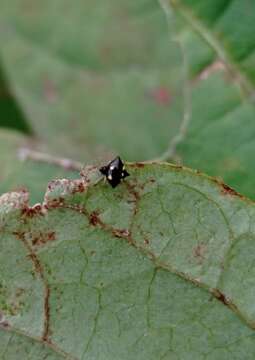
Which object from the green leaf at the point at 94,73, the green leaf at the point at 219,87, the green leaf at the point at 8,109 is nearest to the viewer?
the green leaf at the point at 219,87

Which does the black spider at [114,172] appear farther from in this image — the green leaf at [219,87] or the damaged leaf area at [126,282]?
the green leaf at [219,87]

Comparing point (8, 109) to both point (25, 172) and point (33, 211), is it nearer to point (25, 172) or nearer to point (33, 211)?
point (25, 172)

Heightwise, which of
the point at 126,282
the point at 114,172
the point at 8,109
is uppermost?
the point at 8,109

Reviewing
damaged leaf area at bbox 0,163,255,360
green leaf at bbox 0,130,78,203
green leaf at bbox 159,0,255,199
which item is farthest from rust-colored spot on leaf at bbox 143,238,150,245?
green leaf at bbox 0,130,78,203

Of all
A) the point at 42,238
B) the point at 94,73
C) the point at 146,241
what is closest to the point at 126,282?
the point at 146,241

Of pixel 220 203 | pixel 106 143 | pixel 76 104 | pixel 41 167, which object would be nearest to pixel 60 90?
pixel 76 104

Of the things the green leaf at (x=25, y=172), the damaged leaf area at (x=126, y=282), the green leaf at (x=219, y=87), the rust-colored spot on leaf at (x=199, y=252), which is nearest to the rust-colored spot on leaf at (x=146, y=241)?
the damaged leaf area at (x=126, y=282)

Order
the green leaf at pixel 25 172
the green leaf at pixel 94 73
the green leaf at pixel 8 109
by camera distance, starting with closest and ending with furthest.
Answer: the green leaf at pixel 25 172 → the green leaf at pixel 94 73 → the green leaf at pixel 8 109
